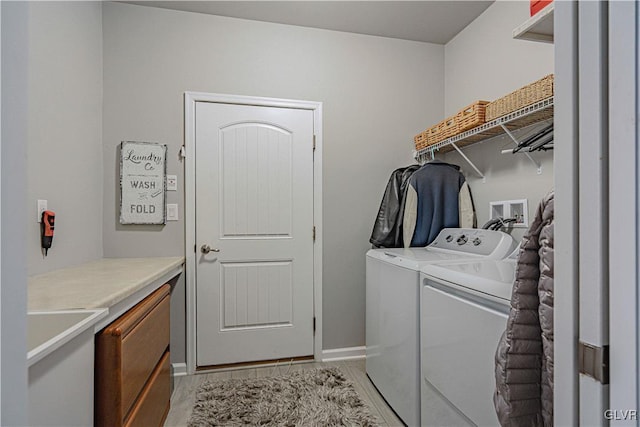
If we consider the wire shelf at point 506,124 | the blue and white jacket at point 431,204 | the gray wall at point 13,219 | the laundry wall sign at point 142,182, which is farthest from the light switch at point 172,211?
the gray wall at point 13,219

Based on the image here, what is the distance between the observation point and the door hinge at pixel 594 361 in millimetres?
510

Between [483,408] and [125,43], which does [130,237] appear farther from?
[483,408]

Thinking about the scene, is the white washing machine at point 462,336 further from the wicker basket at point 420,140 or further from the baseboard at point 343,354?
the wicker basket at point 420,140

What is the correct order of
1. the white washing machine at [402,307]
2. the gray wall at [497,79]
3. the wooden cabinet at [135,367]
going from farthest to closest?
1. the gray wall at [497,79]
2. the white washing machine at [402,307]
3. the wooden cabinet at [135,367]

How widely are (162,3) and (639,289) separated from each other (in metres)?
2.94

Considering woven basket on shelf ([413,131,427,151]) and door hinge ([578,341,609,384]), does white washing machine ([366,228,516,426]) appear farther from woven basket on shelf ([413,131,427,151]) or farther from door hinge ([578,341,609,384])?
door hinge ([578,341,609,384])

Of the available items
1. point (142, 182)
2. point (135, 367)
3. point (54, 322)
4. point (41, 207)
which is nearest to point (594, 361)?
point (54, 322)

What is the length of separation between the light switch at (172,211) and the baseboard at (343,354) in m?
1.55

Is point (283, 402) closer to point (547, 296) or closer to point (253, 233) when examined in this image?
point (253, 233)

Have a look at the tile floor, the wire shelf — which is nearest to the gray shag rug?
the tile floor

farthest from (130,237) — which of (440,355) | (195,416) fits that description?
(440,355)

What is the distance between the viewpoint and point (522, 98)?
1.68 meters

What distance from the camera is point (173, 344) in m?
2.41

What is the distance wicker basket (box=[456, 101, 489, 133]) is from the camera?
201cm
